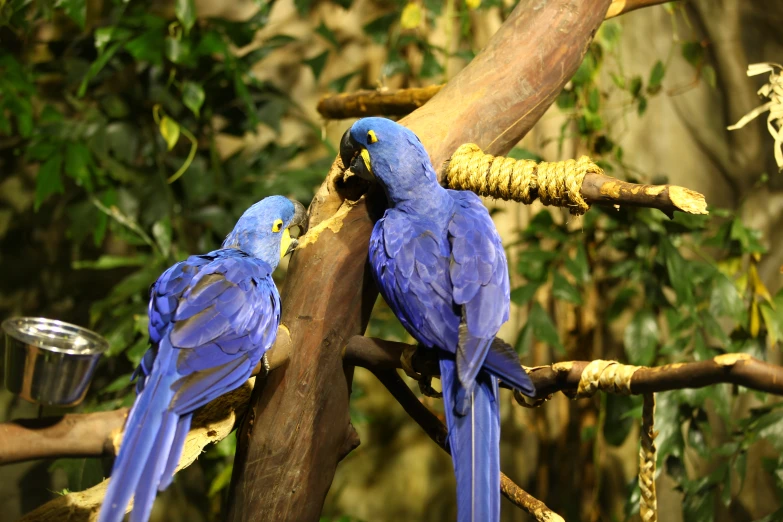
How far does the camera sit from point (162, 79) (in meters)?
1.95

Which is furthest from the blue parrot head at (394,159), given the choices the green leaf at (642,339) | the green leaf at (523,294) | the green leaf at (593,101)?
the green leaf at (593,101)

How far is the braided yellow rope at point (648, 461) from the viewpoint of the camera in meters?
0.91

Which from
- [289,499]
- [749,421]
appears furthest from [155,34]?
[749,421]

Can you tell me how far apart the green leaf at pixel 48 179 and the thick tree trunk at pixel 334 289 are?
79 cm

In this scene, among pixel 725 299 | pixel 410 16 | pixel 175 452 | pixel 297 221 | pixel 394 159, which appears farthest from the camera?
pixel 410 16

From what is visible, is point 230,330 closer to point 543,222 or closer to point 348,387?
point 348,387

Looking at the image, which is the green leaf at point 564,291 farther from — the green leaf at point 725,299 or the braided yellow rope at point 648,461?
the braided yellow rope at point 648,461

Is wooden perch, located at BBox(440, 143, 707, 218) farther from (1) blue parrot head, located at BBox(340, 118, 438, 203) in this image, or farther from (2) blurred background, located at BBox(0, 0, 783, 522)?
(2) blurred background, located at BBox(0, 0, 783, 522)

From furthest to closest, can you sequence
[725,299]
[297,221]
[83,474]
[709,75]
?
[709,75], [725,299], [83,474], [297,221]

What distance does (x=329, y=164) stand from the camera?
6.36 feet

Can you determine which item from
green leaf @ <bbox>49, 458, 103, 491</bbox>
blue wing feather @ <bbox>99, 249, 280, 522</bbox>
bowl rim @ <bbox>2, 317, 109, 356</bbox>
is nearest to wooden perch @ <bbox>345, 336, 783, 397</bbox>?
blue wing feather @ <bbox>99, 249, 280, 522</bbox>

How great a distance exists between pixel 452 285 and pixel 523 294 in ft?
2.47

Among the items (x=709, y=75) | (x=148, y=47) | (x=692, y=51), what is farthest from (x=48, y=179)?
(x=709, y=75)

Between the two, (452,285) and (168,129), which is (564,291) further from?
(168,129)
